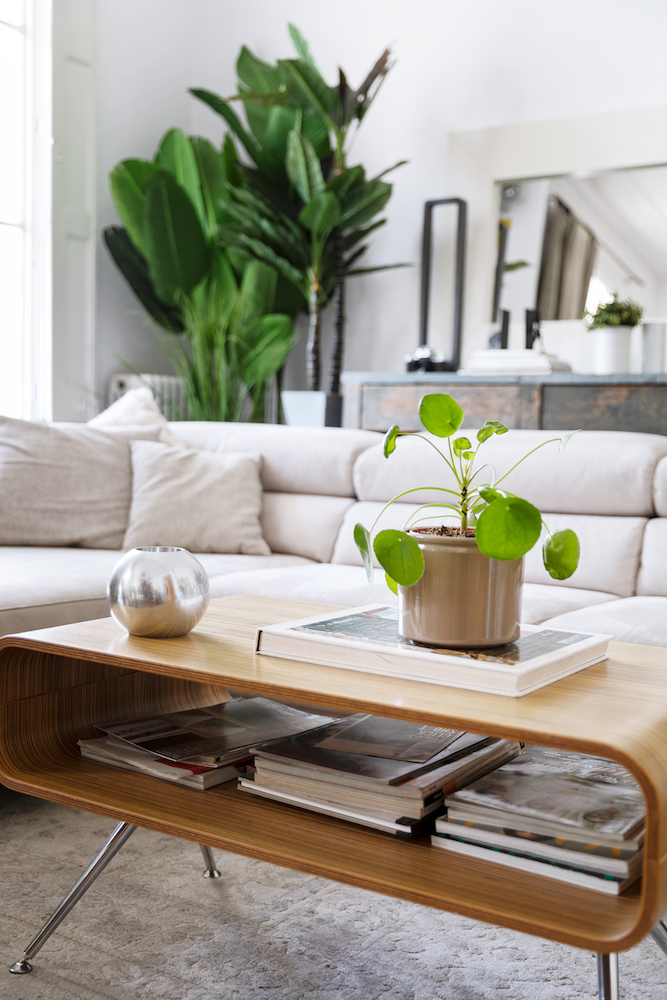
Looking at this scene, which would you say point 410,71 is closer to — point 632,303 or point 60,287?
point 632,303

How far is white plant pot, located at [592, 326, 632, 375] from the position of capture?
374 cm

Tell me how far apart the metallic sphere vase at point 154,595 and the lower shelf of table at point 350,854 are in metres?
0.19

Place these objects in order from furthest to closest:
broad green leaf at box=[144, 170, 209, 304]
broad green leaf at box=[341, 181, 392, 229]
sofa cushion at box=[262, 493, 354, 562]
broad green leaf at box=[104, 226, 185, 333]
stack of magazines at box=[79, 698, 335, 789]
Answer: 1. broad green leaf at box=[104, 226, 185, 333]
2. broad green leaf at box=[144, 170, 209, 304]
3. broad green leaf at box=[341, 181, 392, 229]
4. sofa cushion at box=[262, 493, 354, 562]
5. stack of magazines at box=[79, 698, 335, 789]

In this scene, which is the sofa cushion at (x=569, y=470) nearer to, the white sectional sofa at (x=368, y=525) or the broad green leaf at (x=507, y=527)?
the white sectional sofa at (x=368, y=525)

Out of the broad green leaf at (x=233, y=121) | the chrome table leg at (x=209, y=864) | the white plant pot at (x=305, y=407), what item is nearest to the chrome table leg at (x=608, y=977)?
the chrome table leg at (x=209, y=864)

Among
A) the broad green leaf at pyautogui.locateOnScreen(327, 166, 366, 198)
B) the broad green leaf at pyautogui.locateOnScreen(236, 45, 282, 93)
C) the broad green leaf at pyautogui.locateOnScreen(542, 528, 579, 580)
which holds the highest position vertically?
the broad green leaf at pyautogui.locateOnScreen(236, 45, 282, 93)

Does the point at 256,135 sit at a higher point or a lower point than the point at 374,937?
higher

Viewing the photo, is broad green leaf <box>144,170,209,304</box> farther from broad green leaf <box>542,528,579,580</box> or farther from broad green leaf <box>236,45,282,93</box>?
broad green leaf <box>542,528,579,580</box>

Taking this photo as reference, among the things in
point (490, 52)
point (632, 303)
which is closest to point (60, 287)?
point (490, 52)

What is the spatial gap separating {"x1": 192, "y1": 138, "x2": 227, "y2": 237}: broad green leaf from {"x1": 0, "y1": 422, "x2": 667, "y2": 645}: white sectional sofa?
1.76m

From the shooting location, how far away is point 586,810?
935 mm

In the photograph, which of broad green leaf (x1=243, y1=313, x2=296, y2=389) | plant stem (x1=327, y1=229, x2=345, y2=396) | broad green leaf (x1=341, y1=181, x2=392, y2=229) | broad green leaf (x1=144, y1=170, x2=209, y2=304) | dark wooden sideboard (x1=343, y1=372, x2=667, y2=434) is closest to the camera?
dark wooden sideboard (x1=343, y1=372, x2=667, y2=434)

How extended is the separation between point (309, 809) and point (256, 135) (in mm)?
3812

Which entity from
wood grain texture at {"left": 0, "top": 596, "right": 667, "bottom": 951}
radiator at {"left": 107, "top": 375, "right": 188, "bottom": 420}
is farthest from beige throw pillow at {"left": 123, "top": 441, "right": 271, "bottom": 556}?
radiator at {"left": 107, "top": 375, "right": 188, "bottom": 420}
